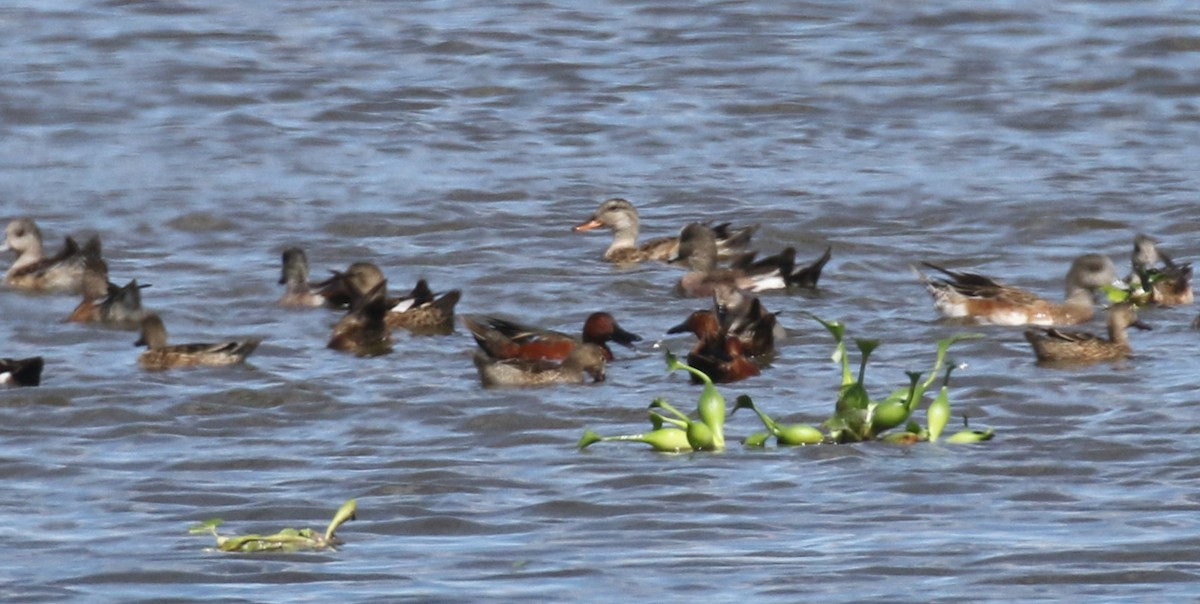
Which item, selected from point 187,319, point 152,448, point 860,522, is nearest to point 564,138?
point 187,319

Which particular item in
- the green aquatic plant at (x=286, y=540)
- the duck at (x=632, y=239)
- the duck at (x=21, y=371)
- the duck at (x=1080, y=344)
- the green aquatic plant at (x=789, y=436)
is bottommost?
the duck at (x=632, y=239)

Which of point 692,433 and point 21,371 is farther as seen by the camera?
point 21,371

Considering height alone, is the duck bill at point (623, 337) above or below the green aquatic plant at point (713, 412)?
below

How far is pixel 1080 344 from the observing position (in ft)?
38.3

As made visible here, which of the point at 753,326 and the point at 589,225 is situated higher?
the point at 753,326

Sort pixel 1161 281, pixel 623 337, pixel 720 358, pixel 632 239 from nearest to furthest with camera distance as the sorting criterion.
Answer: pixel 720 358 < pixel 623 337 < pixel 1161 281 < pixel 632 239

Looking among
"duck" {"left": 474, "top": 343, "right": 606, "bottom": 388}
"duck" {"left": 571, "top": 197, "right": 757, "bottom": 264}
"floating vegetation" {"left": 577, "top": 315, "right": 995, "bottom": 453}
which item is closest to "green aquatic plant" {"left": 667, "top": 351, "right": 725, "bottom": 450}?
"floating vegetation" {"left": 577, "top": 315, "right": 995, "bottom": 453}

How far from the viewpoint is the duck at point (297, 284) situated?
1360cm

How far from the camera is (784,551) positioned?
812 cm

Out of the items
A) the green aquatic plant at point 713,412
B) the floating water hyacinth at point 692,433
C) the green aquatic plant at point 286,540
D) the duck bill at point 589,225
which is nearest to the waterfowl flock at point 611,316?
the duck bill at point 589,225

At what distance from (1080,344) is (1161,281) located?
1752mm

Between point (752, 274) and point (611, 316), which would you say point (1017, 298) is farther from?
point (611, 316)

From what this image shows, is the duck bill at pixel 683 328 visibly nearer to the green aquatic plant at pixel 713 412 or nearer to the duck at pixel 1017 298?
the duck at pixel 1017 298

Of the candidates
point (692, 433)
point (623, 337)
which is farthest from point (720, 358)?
point (692, 433)
